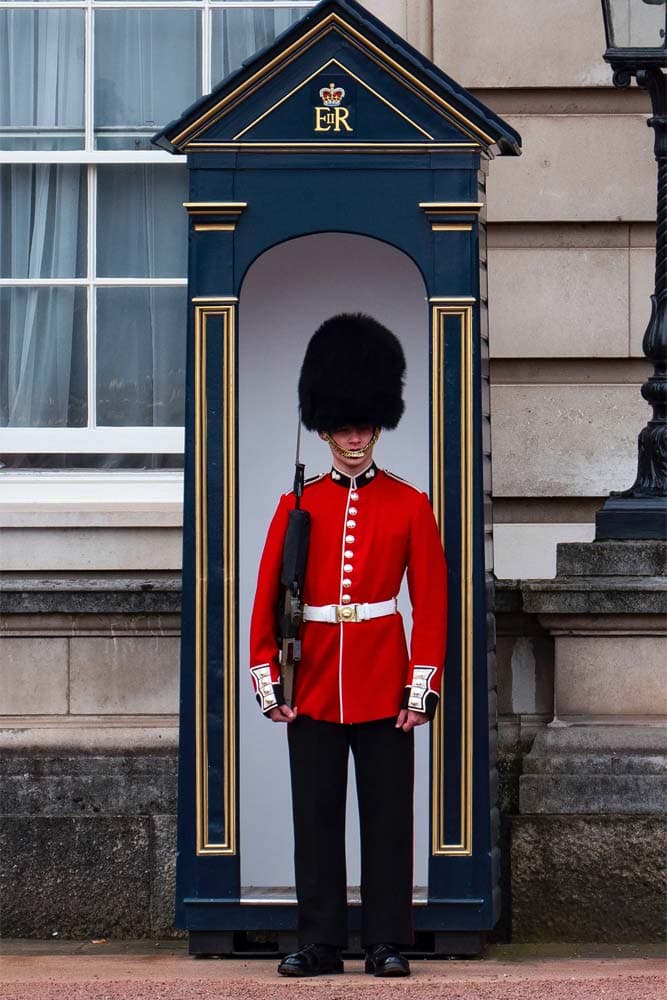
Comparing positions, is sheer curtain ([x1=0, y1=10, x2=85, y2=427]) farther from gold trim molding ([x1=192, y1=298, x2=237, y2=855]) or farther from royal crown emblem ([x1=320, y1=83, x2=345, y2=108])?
royal crown emblem ([x1=320, y1=83, x2=345, y2=108])

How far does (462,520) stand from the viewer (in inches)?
207

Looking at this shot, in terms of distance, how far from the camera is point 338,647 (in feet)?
16.9

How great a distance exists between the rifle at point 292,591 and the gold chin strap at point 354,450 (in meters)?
0.19

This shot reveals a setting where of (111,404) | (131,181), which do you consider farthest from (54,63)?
(111,404)

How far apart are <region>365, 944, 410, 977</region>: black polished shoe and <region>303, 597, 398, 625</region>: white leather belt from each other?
856 millimetres

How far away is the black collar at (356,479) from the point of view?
5.23m

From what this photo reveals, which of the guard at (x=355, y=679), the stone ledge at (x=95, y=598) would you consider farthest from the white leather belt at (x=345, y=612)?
the stone ledge at (x=95, y=598)

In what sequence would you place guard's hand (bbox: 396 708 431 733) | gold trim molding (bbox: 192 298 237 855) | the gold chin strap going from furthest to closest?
gold trim molding (bbox: 192 298 237 855), the gold chin strap, guard's hand (bbox: 396 708 431 733)

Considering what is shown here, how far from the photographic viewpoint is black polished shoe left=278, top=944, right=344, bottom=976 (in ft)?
16.8

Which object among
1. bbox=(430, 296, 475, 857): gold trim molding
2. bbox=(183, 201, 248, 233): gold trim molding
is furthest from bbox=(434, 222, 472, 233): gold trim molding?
bbox=(183, 201, 248, 233): gold trim molding

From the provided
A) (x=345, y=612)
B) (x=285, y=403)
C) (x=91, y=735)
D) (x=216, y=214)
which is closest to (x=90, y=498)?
(x=91, y=735)

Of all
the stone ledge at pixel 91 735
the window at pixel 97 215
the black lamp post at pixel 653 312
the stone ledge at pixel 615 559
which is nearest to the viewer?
the black lamp post at pixel 653 312

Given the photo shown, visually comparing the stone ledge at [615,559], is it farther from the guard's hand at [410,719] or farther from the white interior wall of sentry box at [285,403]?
the guard's hand at [410,719]

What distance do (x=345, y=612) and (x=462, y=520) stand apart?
0.41 meters
